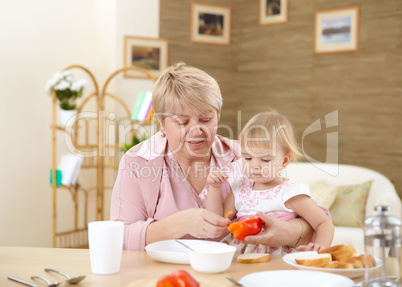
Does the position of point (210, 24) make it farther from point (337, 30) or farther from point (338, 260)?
point (338, 260)

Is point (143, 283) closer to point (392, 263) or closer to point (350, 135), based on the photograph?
point (392, 263)

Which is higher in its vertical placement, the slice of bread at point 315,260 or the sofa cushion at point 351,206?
the slice of bread at point 315,260

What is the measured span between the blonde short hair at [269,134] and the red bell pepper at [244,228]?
424 millimetres

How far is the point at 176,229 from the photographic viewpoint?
1761 mm

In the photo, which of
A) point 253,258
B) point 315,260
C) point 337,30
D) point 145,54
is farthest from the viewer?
point 145,54

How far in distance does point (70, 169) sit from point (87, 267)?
3090mm

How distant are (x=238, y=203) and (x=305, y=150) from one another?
3.02m

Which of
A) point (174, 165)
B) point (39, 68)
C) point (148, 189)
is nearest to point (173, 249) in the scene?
point (148, 189)

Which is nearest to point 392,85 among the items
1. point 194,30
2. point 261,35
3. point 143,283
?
point 261,35

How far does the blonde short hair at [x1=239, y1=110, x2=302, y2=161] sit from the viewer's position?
1968 mm

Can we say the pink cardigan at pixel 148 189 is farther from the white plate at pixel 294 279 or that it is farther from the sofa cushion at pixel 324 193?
the sofa cushion at pixel 324 193

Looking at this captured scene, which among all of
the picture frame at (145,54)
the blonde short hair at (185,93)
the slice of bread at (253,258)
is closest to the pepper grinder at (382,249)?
the slice of bread at (253,258)

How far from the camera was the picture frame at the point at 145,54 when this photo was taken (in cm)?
503

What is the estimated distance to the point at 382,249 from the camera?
1.23 meters
